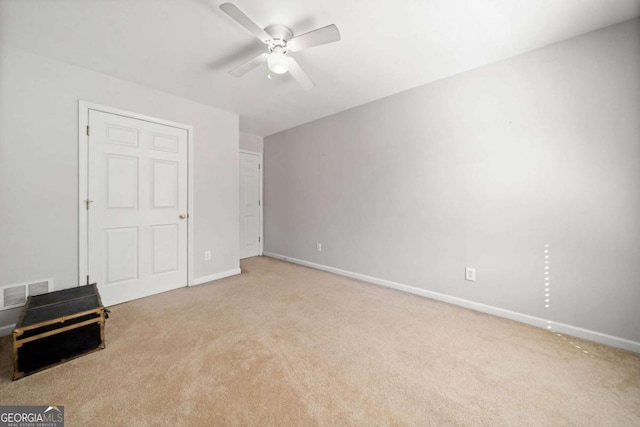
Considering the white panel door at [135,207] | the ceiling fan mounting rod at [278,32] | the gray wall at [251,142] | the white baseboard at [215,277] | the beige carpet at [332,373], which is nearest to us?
the beige carpet at [332,373]

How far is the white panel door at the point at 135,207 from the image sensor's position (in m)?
2.38

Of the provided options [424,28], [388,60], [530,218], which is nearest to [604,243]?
[530,218]

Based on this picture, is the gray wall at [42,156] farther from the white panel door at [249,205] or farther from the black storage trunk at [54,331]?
the white panel door at [249,205]

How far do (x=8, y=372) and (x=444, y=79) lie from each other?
4.14 meters

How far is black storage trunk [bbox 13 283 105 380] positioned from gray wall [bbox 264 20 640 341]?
2.69 meters

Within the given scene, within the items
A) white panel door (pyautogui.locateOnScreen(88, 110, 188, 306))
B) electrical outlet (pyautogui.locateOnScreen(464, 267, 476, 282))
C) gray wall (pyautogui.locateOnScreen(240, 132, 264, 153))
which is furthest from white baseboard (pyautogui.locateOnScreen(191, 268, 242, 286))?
electrical outlet (pyautogui.locateOnScreen(464, 267, 476, 282))

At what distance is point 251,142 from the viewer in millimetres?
4574

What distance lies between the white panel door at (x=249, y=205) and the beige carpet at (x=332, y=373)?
2236mm

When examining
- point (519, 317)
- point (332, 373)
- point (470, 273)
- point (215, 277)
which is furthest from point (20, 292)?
point (519, 317)

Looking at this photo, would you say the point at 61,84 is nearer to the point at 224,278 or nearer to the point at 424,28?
the point at 224,278

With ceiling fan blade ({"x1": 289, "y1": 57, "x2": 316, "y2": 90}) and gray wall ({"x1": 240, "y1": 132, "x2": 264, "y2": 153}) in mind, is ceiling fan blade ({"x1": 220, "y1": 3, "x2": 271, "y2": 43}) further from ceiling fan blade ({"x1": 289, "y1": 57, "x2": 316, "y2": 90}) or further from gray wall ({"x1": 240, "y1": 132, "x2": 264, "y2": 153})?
gray wall ({"x1": 240, "y1": 132, "x2": 264, "y2": 153})

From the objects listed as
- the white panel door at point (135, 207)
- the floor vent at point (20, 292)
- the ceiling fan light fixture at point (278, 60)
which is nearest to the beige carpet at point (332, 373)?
the floor vent at point (20, 292)

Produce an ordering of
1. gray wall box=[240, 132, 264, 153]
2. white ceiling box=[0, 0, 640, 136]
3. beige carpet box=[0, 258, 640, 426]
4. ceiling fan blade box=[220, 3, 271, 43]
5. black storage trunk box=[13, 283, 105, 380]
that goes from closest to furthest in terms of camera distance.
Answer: beige carpet box=[0, 258, 640, 426]
ceiling fan blade box=[220, 3, 271, 43]
black storage trunk box=[13, 283, 105, 380]
white ceiling box=[0, 0, 640, 136]
gray wall box=[240, 132, 264, 153]

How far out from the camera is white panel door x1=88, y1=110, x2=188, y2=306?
2.38m
